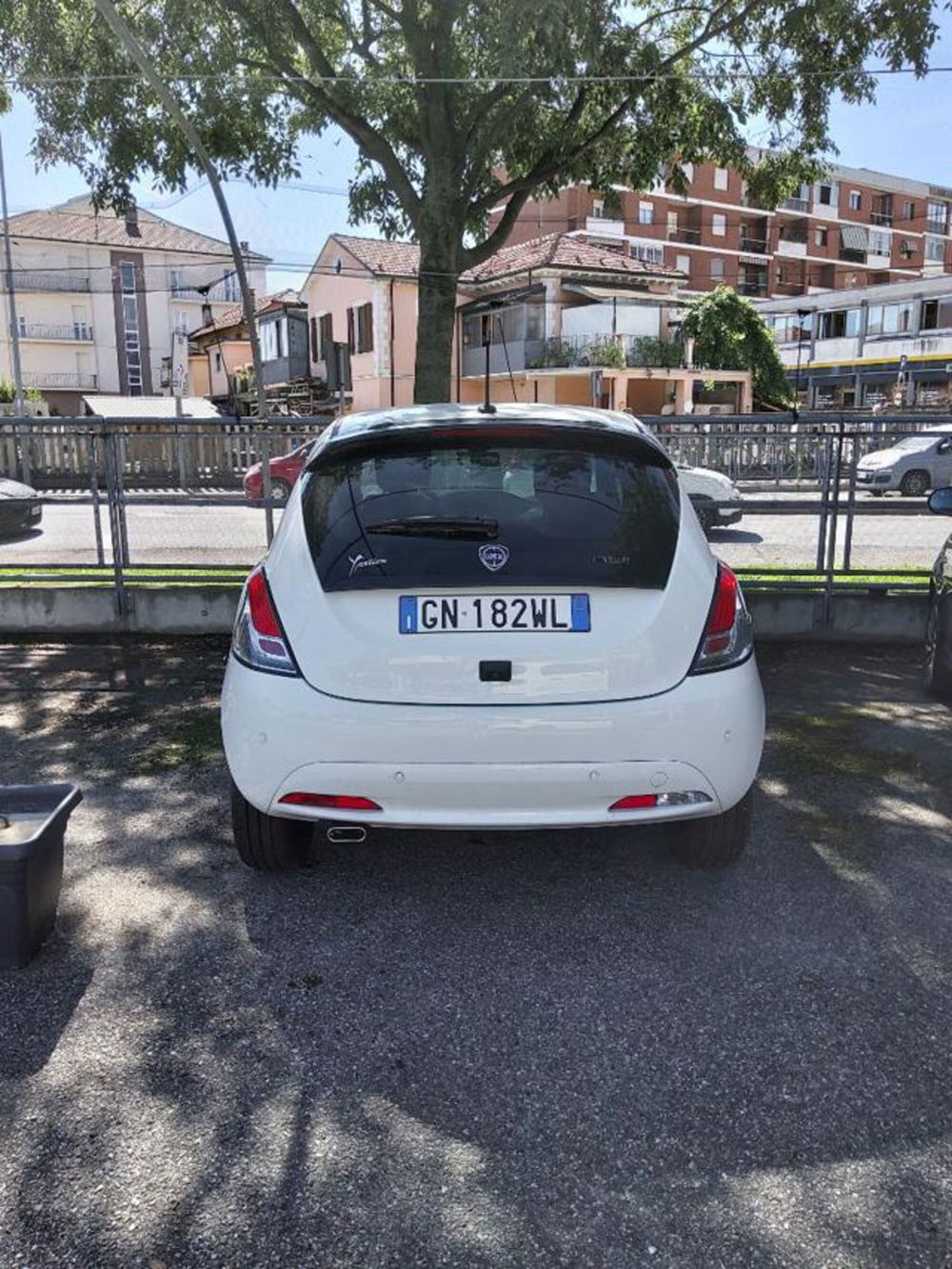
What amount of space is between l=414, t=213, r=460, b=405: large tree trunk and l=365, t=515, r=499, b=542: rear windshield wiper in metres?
6.41

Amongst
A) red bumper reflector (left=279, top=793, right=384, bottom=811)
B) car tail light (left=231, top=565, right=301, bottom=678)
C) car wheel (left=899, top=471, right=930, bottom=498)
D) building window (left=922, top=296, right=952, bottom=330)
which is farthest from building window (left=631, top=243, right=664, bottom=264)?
red bumper reflector (left=279, top=793, right=384, bottom=811)

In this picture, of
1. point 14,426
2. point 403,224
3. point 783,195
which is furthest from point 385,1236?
point 783,195

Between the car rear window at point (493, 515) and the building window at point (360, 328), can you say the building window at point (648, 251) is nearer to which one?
the building window at point (360, 328)

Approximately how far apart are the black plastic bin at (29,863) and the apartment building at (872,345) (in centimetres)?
4406

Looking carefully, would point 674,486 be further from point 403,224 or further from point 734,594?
point 403,224

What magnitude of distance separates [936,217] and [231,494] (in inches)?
3382

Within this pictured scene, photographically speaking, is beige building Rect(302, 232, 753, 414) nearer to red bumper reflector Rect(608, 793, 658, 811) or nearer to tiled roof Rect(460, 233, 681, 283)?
tiled roof Rect(460, 233, 681, 283)

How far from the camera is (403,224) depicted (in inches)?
442

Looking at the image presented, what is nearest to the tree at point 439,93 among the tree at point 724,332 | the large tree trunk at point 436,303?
the large tree trunk at point 436,303

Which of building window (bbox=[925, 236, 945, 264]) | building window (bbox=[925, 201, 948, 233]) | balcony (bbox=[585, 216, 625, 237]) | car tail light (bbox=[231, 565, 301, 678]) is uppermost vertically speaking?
building window (bbox=[925, 201, 948, 233])

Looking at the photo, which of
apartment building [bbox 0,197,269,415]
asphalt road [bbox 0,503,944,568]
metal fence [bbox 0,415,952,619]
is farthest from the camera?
apartment building [bbox 0,197,269,415]

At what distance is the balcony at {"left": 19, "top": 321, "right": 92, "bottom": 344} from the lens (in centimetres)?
6072

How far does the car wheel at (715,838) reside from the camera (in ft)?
12.0

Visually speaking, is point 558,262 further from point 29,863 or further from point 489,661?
point 29,863
